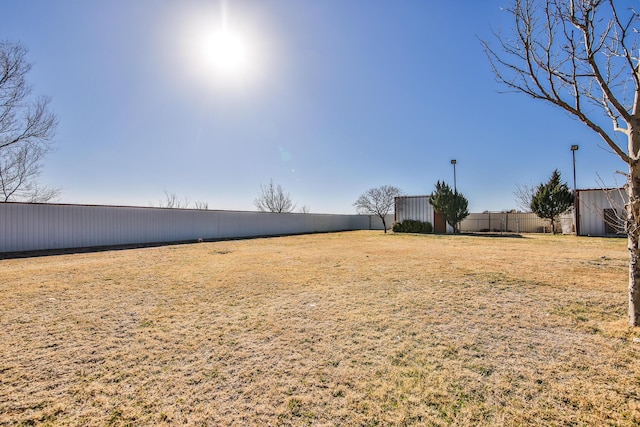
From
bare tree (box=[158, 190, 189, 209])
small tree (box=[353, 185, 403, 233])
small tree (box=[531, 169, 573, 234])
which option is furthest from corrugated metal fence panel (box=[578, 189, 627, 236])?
bare tree (box=[158, 190, 189, 209])

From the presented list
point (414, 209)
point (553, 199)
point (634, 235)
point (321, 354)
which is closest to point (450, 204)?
point (414, 209)

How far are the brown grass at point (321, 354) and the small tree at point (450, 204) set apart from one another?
50.0 feet

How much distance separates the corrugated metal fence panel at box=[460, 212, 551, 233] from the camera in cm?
2153

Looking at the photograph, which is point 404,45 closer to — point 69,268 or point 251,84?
point 251,84

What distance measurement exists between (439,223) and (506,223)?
19.5ft

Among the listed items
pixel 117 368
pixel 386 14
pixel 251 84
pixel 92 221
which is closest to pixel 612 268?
pixel 386 14

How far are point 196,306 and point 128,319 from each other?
823 millimetres

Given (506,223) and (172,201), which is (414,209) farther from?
(172,201)

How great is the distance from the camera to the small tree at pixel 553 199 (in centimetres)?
1834

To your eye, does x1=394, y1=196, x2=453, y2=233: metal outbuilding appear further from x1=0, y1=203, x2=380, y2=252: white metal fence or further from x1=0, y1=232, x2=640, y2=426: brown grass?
x1=0, y1=232, x2=640, y2=426: brown grass

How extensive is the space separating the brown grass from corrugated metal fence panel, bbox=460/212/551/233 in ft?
64.9

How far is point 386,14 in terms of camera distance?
24.6 feet

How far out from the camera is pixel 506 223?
22.3 metres

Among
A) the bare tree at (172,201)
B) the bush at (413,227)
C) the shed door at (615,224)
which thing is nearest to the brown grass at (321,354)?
the shed door at (615,224)
